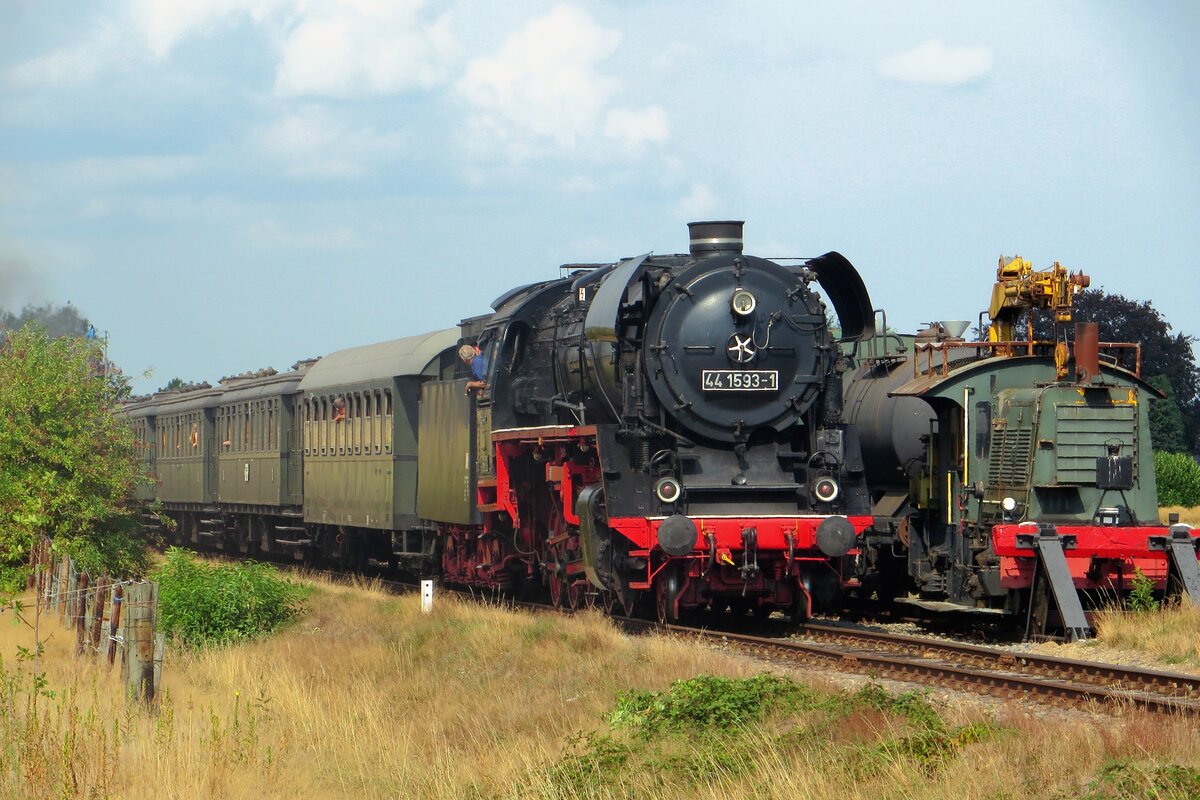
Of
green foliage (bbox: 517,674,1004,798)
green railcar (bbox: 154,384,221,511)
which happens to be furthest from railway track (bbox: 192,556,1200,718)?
green railcar (bbox: 154,384,221,511)

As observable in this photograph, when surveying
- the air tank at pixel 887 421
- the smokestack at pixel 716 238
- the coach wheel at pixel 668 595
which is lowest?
the coach wheel at pixel 668 595

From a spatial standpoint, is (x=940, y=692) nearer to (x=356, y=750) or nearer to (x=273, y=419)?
(x=356, y=750)

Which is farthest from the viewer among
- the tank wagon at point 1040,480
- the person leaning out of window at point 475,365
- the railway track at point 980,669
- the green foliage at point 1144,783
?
the person leaning out of window at point 475,365

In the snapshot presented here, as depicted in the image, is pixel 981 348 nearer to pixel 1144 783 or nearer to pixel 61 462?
pixel 1144 783

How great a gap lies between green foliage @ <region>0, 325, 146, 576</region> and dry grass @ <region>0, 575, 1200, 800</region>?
7.02m

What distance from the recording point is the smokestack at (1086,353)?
14.9 metres

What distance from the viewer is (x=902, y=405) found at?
58.8ft

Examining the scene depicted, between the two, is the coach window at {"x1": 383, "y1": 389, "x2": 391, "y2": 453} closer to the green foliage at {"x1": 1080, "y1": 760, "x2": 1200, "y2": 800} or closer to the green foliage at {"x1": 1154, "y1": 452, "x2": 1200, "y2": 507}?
the green foliage at {"x1": 1080, "y1": 760, "x2": 1200, "y2": 800}

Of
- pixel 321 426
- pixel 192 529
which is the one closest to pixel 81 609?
pixel 321 426

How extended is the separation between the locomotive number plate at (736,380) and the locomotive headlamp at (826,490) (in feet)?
3.51

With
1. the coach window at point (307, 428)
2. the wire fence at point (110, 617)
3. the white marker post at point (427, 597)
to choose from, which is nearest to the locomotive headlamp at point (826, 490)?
the white marker post at point (427, 597)

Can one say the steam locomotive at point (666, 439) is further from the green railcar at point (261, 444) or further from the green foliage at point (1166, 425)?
the green foliage at point (1166, 425)

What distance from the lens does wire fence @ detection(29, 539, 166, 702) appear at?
12047mm

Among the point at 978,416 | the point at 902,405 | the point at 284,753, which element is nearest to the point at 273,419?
the point at 902,405
